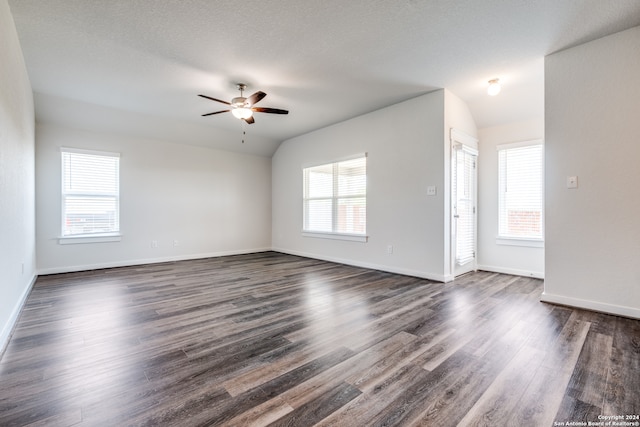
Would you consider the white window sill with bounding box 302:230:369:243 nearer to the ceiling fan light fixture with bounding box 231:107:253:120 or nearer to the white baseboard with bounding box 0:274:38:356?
the ceiling fan light fixture with bounding box 231:107:253:120

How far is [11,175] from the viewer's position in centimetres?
257

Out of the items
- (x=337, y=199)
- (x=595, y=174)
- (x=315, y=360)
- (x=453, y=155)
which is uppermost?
(x=453, y=155)

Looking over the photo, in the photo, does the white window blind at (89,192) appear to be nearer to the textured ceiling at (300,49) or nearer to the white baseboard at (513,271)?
the textured ceiling at (300,49)

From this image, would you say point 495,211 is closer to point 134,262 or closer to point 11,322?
point 11,322

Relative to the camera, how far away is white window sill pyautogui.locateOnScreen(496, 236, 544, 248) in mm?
4224

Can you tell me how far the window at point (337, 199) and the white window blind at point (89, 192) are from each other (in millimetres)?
3635

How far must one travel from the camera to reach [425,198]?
414 cm

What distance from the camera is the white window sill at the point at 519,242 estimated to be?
422cm

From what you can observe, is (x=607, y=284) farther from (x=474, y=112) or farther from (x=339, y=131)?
(x=339, y=131)

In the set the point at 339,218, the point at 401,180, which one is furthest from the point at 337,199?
the point at 401,180

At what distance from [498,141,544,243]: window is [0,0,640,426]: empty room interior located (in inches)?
1.2

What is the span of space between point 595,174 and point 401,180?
2183 millimetres

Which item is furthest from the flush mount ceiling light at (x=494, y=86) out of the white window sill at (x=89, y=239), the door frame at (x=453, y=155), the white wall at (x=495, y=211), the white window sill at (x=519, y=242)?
the white window sill at (x=89, y=239)

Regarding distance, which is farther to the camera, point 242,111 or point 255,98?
point 242,111
